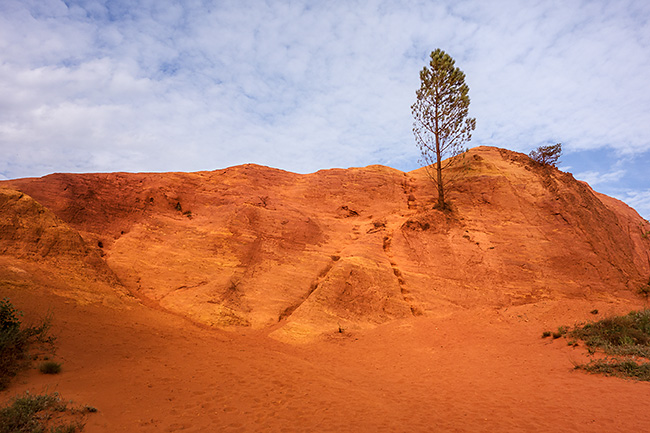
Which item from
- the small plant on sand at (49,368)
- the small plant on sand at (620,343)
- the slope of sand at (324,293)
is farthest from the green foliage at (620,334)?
the small plant on sand at (49,368)

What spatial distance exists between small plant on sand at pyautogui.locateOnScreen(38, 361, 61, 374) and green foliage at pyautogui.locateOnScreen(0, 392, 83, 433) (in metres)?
1.16

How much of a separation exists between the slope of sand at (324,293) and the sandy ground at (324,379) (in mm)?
62

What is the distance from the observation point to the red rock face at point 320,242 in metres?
13.4

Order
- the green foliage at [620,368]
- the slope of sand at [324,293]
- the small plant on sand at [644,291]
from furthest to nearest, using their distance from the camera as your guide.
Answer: the small plant on sand at [644,291]
the green foliage at [620,368]
the slope of sand at [324,293]

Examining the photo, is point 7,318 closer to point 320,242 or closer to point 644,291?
point 320,242

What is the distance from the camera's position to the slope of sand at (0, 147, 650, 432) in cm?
727

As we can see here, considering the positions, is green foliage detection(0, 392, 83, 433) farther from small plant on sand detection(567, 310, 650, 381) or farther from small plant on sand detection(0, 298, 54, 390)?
small plant on sand detection(567, 310, 650, 381)

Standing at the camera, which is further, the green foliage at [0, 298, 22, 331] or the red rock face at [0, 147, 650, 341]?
the red rock face at [0, 147, 650, 341]

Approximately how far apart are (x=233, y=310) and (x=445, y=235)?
11.8 m

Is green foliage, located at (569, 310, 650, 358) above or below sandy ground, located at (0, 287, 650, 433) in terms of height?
above

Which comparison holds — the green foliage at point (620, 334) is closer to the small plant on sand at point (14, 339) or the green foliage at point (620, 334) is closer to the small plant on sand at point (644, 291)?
the small plant on sand at point (644, 291)

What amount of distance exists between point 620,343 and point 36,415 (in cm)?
1516

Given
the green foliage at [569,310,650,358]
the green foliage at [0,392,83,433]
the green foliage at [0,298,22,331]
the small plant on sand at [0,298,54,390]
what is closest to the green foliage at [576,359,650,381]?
the green foliage at [569,310,650,358]

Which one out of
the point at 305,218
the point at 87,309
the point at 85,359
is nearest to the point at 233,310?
the point at 87,309
